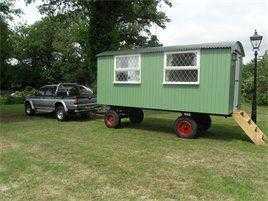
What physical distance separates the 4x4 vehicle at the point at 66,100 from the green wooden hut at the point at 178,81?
2.70m

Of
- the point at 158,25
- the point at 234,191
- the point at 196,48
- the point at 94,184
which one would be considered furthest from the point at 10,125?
the point at 158,25

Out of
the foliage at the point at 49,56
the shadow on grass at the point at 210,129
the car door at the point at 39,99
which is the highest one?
the foliage at the point at 49,56

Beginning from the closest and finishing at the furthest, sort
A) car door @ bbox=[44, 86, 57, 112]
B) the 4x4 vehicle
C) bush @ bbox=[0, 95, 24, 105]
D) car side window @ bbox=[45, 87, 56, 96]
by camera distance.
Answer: the 4x4 vehicle, car door @ bbox=[44, 86, 57, 112], car side window @ bbox=[45, 87, 56, 96], bush @ bbox=[0, 95, 24, 105]

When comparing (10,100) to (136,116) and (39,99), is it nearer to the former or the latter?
(39,99)

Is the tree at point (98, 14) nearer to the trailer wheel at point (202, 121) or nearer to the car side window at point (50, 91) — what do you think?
the car side window at point (50, 91)

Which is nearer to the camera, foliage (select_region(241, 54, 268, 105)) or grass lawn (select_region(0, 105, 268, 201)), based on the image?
grass lawn (select_region(0, 105, 268, 201))

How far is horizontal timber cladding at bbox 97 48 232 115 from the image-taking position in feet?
45.9

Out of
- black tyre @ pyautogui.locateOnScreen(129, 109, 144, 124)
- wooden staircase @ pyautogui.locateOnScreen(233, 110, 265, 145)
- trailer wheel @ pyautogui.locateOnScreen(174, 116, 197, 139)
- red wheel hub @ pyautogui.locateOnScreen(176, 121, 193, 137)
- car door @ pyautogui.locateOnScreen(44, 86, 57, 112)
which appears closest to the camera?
wooden staircase @ pyautogui.locateOnScreen(233, 110, 265, 145)

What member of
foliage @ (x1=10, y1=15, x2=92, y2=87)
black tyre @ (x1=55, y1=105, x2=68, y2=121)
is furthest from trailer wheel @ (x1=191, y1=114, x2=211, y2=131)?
foliage @ (x1=10, y1=15, x2=92, y2=87)

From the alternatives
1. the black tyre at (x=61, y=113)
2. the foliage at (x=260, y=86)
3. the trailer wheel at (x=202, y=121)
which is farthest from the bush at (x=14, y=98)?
the trailer wheel at (x=202, y=121)

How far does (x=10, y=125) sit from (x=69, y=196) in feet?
38.2

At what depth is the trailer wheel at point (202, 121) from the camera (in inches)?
608

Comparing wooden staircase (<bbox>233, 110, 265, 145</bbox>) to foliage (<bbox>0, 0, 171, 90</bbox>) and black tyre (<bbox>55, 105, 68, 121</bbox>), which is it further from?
foliage (<bbox>0, 0, 171, 90</bbox>)

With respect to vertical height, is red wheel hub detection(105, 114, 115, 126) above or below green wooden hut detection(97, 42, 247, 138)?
below
